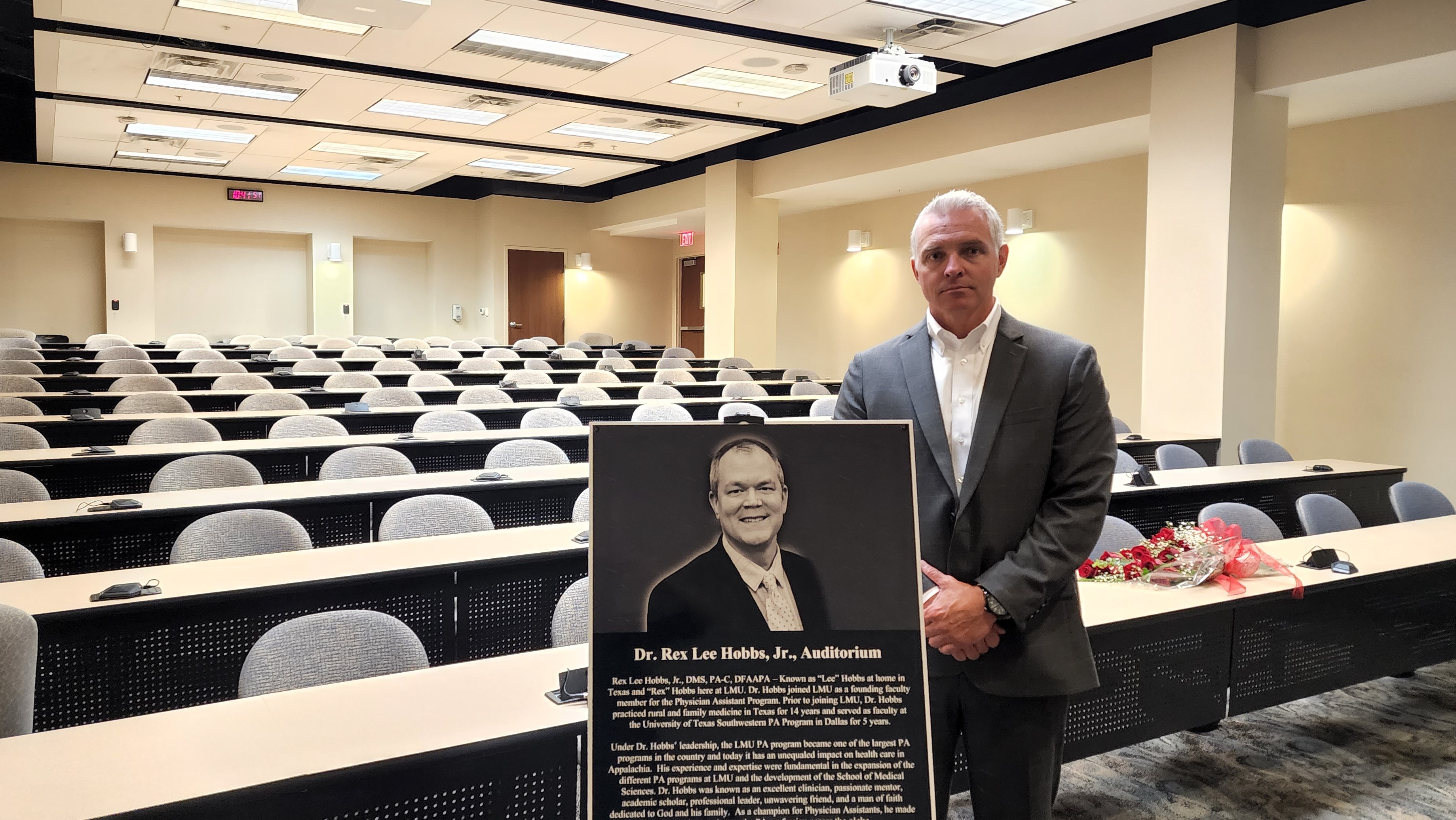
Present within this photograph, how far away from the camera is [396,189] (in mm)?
15656

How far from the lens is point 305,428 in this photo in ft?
17.4

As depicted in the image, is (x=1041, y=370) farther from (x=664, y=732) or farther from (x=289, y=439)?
(x=289, y=439)

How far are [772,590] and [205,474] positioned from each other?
143 inches

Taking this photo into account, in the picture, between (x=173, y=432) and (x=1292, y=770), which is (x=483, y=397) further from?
(x=1292, y=770)

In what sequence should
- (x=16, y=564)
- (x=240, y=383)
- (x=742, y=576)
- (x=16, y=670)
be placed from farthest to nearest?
(x=240, y=383) → (x=16, y=564) → (x=16, y=670) → (x=742, y=576)

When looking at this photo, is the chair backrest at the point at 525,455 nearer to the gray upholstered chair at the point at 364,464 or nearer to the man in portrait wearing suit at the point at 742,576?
the gray upholstered chair at the point at 364,464

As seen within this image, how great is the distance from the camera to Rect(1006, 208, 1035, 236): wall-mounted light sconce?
10172 millimetres

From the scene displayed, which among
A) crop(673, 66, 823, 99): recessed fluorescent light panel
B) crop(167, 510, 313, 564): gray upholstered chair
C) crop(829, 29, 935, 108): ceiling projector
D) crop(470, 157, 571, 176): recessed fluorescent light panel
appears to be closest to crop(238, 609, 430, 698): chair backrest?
crop(167, 510, 313, 564): gray upholstered chair

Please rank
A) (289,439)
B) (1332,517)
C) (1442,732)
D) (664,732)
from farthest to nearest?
(289,439)
(1332,517)
(1442,732)
(664,732)

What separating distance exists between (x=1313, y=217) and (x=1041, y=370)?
286 inches

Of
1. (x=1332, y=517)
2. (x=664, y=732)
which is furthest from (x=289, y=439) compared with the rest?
(x=1332, y=517)

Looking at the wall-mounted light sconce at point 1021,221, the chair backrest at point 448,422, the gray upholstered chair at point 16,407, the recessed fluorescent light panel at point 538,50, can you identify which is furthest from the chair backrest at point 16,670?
the wall-mounted light sconce at point 1021,221

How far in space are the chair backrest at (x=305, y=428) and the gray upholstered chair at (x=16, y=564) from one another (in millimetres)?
2412

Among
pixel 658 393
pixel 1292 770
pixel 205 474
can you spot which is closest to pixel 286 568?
pixel 205 474
